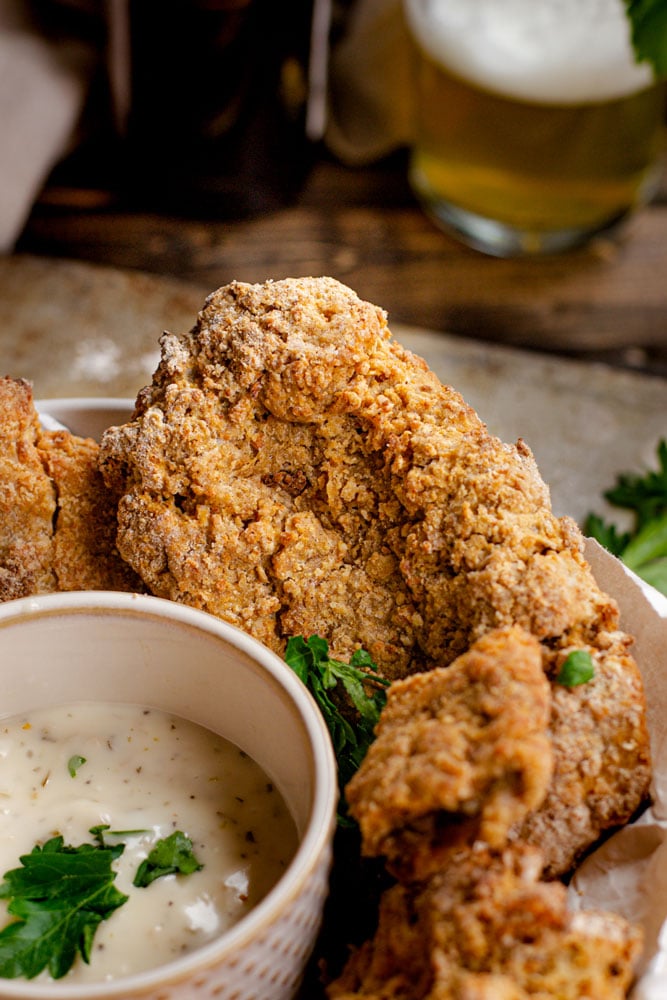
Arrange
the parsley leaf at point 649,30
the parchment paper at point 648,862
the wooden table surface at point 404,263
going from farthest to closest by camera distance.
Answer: the wooden table surface at point 404,263 < the parsley leaf at point 649,30 < the parchment paper at point 648,862

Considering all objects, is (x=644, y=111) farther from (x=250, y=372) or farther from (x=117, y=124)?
(x=250, y=372)

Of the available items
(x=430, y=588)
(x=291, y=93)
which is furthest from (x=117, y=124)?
(x=430, y=588)

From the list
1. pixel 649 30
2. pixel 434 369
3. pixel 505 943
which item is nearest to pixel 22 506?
pixel 505 943

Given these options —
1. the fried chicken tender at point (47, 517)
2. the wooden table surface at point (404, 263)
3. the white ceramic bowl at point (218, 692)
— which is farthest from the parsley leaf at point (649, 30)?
the white ceramic bowl at point (218, 692)

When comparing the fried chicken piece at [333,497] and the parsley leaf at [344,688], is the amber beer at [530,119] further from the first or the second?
the parsley leaf at [344,688]

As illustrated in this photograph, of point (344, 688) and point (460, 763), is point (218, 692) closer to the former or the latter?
point (344, 688)

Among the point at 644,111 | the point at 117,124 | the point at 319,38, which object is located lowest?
the point at 117,124

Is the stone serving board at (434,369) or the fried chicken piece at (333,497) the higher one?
the fried chicken piece at (333,497)
